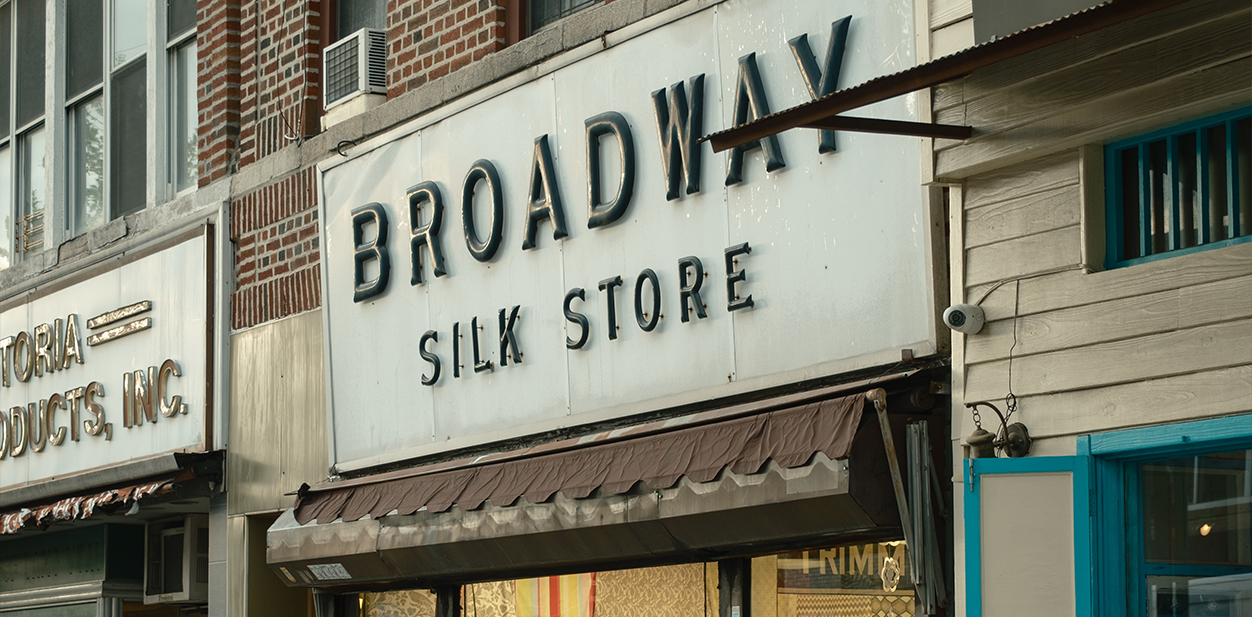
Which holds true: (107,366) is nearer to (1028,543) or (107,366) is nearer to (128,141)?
(128,141)

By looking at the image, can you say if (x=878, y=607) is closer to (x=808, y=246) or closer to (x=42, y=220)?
(x=808, y=246)

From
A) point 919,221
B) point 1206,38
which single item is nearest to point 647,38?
point 919,221

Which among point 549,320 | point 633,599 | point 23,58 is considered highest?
point 23,58

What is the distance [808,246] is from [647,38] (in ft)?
5.58

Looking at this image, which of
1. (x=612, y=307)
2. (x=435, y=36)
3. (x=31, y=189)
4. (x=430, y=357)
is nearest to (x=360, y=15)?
(x=435, y=36)

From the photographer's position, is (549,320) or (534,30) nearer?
(549,320)

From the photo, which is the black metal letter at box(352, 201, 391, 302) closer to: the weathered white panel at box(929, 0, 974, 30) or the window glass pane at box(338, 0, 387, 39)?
the window glass pane at box(338, 0, 387, 39)

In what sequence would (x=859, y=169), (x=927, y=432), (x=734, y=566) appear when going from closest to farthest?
(x=927, y=432) < (x=859, y=169) < (x=734, y=566)

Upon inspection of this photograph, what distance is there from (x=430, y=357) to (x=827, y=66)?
12.1 ft

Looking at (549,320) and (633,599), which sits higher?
(549,320)

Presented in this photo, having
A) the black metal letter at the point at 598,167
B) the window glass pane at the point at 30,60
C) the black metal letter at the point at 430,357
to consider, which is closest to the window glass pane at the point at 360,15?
the black metal letter at the point at 430,357

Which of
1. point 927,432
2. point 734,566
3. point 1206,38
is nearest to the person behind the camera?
point 1206,38

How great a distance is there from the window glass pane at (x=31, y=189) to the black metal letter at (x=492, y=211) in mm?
6787

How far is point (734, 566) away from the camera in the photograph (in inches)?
318
